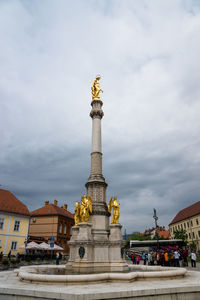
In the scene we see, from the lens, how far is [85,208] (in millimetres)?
15297

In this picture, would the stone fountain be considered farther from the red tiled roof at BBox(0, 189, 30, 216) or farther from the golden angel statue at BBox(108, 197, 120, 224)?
the red tiled roof at BBox(0, 189, 30, 216)

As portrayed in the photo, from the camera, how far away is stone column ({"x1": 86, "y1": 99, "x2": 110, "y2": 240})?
51.4 feet

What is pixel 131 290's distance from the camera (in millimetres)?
7078

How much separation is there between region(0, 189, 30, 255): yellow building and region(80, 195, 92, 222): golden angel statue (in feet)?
82.1

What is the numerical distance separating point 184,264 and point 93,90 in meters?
19.9

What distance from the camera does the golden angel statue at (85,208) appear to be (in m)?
15.1

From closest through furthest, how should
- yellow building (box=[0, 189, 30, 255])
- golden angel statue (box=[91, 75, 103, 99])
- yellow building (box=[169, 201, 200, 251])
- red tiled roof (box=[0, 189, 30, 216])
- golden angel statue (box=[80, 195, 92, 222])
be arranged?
golden angel statue (box=[80, 195, 92, 222])
golden angel statue (box=[91, 75, 103, 99])
yellow building (box=[0, 189, 30, 255])
red tiled roof (box=[0, 189, 30, 216])
yellow building (box=[169, 201, 200, 251])

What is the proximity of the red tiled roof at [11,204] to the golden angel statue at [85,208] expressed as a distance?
25283 millimetres

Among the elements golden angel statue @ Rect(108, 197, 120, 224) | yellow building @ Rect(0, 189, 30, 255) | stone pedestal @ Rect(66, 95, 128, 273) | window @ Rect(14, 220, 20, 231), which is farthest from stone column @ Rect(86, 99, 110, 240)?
window @ Rect(14, 220, 20, 231)

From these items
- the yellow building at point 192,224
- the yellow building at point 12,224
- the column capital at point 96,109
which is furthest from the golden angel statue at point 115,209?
the yellow building at point 192,224

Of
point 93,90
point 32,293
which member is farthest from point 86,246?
point 93,90

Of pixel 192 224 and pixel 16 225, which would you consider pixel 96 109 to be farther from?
pixel 192 224

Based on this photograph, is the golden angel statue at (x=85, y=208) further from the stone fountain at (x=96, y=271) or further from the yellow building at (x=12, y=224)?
the yellow building at (x=12, y=224)

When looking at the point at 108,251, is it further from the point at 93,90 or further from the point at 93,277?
the point at 93,90
